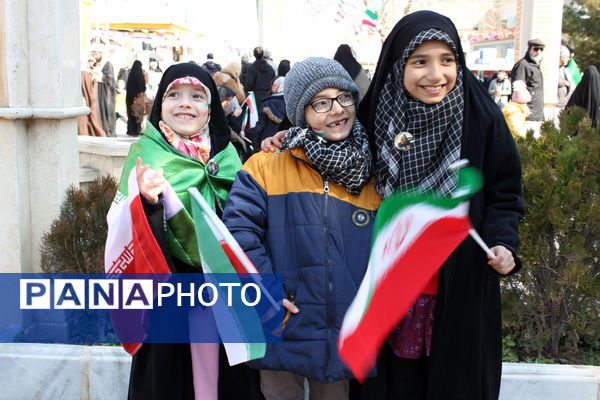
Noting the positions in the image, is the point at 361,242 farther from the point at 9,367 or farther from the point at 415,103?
the point at 9,367

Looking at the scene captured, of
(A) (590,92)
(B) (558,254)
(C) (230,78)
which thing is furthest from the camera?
(A) (590,92)

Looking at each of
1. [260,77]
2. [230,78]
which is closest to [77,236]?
[230,78]

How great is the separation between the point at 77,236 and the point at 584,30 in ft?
88.8

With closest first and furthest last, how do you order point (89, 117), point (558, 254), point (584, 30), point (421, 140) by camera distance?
point (421, 140)
point (558, 254)
point (89, 117)
point (584, 30)

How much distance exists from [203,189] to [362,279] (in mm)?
841

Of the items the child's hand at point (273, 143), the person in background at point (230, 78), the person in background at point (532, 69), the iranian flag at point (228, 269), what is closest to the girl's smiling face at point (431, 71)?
the child's hand at point (273, 143)

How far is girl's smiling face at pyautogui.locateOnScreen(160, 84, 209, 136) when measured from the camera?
2.78 m

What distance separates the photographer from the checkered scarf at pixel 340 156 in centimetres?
238

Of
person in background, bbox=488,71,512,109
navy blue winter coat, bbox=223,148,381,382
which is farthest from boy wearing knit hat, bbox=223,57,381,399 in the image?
person in background, bbox=488,71,512,109

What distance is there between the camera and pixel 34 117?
13.1 ft

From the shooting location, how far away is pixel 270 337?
241 centimetres

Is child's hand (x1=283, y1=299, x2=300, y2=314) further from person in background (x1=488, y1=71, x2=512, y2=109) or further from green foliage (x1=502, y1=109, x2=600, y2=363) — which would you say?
person in background (x1=488, y1=71, x2=512, y2=109)

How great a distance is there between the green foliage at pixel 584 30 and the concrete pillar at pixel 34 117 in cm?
2508

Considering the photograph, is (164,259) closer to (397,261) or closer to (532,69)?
(397,261)
